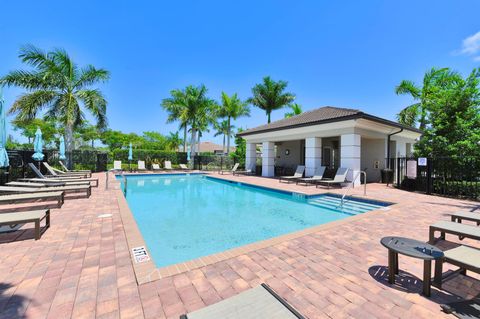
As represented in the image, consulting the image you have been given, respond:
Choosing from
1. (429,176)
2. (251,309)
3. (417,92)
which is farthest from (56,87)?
(417,92)

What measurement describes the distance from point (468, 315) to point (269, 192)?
935 centimetres

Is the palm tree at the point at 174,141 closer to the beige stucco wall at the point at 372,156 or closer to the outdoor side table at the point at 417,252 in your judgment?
the beige stucco wall at the point at 372,156

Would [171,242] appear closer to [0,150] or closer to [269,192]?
[0,150]

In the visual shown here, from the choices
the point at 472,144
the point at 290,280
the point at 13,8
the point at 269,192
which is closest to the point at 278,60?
the point at 269,192

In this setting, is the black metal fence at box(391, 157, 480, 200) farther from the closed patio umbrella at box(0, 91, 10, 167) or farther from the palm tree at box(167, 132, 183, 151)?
the palm tree at box(167, 132, 183, 151)

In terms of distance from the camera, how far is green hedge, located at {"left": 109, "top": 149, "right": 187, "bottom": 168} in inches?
917

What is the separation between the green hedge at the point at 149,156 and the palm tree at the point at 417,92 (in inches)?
929

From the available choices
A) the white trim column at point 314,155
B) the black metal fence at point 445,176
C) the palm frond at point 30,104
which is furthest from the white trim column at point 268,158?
the palm frond at point 30,104

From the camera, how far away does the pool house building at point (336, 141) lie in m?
11.6

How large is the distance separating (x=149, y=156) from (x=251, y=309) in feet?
81.9

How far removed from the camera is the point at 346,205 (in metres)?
8.41

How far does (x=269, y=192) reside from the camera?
11.4 m

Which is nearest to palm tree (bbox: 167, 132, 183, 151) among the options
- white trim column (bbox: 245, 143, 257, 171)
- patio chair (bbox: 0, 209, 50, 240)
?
white trim column (bbox: 245, 143, 257, 171)

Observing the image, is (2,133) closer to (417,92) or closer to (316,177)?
(316,177)
